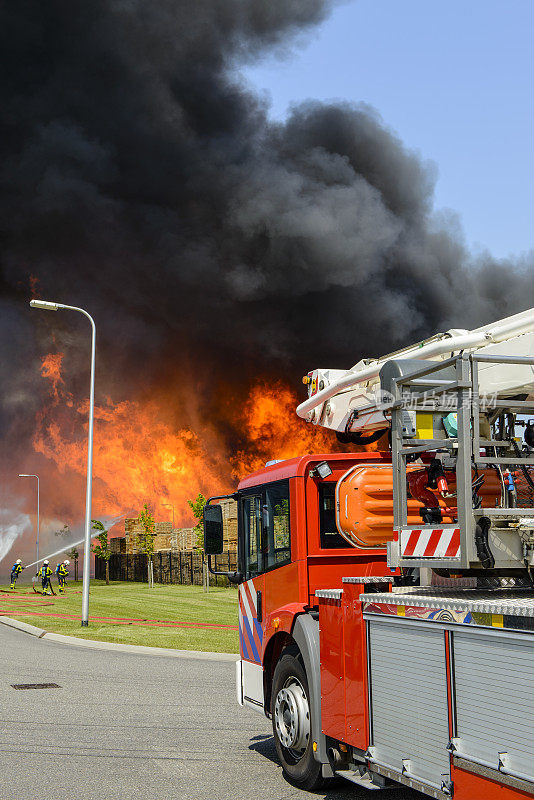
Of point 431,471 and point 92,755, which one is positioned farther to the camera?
point 92,755

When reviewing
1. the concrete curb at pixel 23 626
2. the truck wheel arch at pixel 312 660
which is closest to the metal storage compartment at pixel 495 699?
the truck wheel arch at pixel 312 660

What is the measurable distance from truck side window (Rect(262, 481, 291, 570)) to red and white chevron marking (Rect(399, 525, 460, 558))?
1764mm

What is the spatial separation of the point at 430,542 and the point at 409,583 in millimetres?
998

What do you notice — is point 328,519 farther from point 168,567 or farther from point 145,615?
point 168,567

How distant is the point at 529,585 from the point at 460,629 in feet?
3.39

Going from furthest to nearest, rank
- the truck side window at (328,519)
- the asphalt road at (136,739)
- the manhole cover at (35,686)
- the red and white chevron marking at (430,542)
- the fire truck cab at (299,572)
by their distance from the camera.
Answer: the manhole cover at (35,686)
the truck side window at (328,519)
the asphalt road at (136,739)
the fire truck cab at (299,572)
the red and white chevron marking at (430,542)

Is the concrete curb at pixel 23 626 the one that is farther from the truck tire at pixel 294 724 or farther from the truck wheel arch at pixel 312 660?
the truck wheel arch at pixel 312 660

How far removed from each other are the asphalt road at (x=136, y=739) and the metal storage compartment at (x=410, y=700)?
1639 millimetres

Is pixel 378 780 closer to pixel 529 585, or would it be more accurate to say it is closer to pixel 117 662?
pixel 529 585

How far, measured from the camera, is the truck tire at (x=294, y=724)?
6426 millimetres

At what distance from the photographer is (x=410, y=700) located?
4.89 meters

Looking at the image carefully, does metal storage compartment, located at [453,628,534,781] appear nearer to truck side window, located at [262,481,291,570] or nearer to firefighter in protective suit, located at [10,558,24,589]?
truck side window, located at [262,481,291,570]

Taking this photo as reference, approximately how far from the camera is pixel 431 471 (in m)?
5.50

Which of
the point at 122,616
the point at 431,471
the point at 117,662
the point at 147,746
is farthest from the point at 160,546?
the point at 431,471
